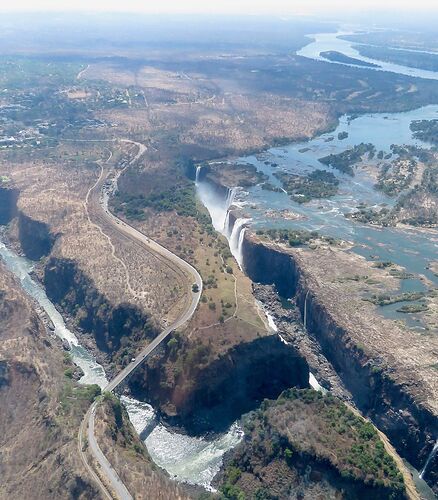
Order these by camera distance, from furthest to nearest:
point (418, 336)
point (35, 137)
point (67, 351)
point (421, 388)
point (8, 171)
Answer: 1. point (35, 137)
2. point (8, 171)
3. point (67, 351)
4. point (418, 336)
5. point (421, 388)

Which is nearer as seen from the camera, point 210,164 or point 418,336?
point 418,336

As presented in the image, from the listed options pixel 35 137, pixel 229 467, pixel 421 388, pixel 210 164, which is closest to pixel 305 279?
pixel 421 388

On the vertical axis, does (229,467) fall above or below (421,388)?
below

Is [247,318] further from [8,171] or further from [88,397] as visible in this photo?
[8,171]

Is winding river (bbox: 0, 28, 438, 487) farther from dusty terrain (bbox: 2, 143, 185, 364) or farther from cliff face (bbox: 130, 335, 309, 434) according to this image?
dusty terrain (bbox: 2, 143, 185, 364)

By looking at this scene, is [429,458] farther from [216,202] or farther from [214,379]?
[216,202]

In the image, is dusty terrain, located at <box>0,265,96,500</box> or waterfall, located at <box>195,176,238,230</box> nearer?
dusty terrain, located at <box>0,265,96,500</box>

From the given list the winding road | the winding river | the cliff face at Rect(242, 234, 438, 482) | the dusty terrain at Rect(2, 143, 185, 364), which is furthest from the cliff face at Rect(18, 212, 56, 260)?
the cliff face at Rect(242, 234, 438, 482)
